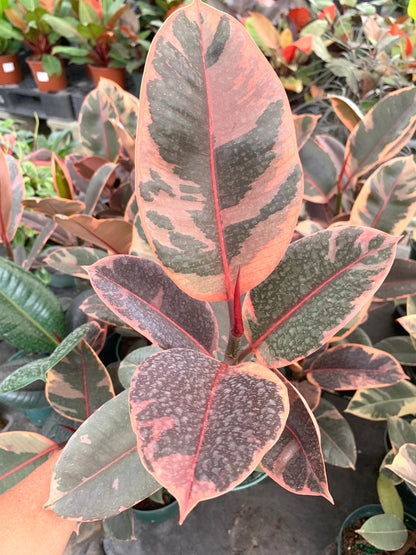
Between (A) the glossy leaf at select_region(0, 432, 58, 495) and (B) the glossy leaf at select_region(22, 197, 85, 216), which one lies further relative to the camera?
(B) the glossy leaf at select_region(22, 197, 85, 216)

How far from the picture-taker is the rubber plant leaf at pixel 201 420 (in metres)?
0.30

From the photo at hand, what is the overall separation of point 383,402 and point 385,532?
A: 0.72 ft

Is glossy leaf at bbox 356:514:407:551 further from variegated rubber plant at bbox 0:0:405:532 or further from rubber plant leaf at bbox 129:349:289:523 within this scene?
rubber plant leaf at bbox 129:349:289:523

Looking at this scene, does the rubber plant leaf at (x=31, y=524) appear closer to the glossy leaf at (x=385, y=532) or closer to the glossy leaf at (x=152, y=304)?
the glossy leaf at (x=152, y=304)

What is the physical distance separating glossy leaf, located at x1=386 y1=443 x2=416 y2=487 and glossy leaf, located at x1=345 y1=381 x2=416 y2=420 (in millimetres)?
187

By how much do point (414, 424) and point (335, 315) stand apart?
530 millimetres

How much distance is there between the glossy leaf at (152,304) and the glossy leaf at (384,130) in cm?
49

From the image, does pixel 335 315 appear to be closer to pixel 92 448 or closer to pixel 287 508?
pixel 92 448

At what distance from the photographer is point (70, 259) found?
0.82 meters

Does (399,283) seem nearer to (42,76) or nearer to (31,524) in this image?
(31,524)

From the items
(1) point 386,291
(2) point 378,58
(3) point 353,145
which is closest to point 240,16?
(2) point 378,58

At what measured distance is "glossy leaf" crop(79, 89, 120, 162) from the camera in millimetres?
1000

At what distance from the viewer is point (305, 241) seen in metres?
0.44

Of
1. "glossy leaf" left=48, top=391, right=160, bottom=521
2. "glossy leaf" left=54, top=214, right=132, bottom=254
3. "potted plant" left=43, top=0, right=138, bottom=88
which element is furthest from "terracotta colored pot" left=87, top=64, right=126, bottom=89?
"glossy leaf" left=48, top=391, right=160, bottom=521
